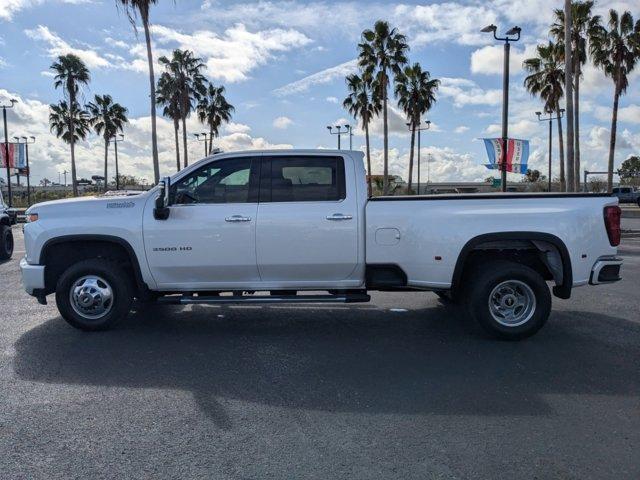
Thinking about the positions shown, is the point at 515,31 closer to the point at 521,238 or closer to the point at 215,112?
the point at 521,238

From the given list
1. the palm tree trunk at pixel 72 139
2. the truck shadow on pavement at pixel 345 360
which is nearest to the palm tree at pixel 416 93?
the palm tree trunk at pixel 72 139

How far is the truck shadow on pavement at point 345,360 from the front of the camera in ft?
14.7

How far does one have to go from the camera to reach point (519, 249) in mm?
6230

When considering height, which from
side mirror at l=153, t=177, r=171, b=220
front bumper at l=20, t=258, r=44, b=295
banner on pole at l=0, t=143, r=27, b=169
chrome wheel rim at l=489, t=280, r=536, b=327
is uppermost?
banner on pole at l=0, t=143, r=27, b=169

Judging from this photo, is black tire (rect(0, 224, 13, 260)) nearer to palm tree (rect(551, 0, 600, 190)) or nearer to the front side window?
the front side window

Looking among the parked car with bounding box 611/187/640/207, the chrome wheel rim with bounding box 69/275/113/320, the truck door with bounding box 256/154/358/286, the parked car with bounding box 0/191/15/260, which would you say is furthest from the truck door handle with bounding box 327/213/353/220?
the parked car with bounding box 611/187/640/207

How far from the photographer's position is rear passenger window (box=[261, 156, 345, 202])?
20.3 feet

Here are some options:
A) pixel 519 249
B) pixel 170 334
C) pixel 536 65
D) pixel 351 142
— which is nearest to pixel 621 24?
pixel 536 65

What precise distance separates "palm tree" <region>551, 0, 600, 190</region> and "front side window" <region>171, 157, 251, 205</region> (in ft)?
66.5

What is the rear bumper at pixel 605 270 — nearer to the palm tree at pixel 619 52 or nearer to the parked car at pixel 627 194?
the palm tree at pixel 619 52

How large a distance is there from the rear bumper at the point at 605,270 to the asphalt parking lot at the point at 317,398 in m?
0.68

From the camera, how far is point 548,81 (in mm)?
36500

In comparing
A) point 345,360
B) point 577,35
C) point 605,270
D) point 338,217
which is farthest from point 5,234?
point 577,35

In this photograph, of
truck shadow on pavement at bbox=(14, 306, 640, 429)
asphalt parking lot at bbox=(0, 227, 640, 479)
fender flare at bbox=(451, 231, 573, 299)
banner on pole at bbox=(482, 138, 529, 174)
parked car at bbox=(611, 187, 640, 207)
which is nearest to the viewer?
asphalt parking lot at bbox=(0, 227, 640, 479)
